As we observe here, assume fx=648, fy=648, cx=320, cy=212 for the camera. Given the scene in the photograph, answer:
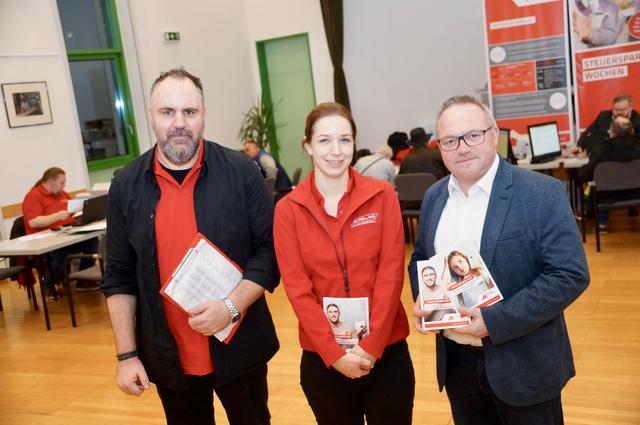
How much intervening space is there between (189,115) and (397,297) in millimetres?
894

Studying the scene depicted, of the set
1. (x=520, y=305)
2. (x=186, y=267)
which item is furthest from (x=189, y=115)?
(x=520, y=305)

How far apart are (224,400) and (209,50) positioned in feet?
31.7

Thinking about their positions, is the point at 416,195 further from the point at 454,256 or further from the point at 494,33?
the point at 454,256

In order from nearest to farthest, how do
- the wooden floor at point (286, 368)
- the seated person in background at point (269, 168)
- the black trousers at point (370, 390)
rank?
the black trousers at point (370, 390) < the wooden floor at point (286, 368) < the seated person in background at point (269, 168)

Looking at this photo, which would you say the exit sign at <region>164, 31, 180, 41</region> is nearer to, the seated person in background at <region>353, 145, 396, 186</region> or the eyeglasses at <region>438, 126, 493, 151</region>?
the seated person in background at <region>353, 145, 396, 186</region>

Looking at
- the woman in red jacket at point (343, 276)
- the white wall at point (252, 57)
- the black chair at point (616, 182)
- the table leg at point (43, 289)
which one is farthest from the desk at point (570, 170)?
the woman in red jacket at point (343, 276)

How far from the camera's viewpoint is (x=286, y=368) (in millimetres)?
4434

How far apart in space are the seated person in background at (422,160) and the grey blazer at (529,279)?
5.30m

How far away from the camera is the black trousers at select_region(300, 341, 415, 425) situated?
2.14m

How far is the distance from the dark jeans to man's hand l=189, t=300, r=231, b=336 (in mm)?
5346

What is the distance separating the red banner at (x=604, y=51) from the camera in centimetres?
742

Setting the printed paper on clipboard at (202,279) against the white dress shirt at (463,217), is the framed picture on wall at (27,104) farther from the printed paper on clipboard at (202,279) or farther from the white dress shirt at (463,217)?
the white dress shirt at (463,217)

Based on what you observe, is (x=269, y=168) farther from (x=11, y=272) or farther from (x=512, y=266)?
(x=512, y=266)

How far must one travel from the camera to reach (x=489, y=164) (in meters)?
1.94
